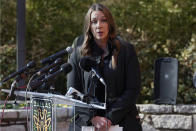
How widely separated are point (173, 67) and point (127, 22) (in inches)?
86.2

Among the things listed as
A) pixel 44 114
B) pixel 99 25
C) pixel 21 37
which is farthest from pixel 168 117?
pixel 44 114

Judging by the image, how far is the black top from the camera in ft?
9.23

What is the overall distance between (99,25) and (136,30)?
6344mm

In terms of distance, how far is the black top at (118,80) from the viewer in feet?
9.23

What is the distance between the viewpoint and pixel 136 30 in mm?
9180

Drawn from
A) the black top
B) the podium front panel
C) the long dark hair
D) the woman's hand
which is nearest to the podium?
the podium front panel

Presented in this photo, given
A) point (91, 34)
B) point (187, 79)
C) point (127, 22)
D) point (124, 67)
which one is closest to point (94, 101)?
point (124, 67)

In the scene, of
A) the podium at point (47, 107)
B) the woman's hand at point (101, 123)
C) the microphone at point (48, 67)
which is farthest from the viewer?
the microphone at point (48, 67)

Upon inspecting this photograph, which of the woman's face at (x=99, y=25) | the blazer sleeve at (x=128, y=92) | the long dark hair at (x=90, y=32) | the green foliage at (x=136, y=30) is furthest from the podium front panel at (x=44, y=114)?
the green foliage at (x=136, y=30)

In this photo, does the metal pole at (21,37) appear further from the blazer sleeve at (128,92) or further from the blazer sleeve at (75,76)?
the blazer sleeve at (128,92)

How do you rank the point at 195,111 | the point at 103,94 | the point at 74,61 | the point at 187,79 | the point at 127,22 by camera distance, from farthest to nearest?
the point at 127,22, the point at 187,79, the point at 195,111, the point at 74,61, the point at 103,94

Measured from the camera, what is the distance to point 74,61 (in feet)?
9.91

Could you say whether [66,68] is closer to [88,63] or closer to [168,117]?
[88,63]

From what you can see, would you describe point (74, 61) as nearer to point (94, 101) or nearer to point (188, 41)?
point (94, 101)
